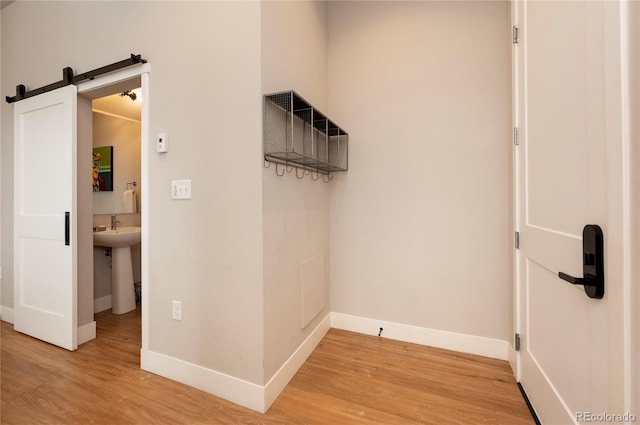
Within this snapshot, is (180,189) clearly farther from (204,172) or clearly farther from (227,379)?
(227,379)

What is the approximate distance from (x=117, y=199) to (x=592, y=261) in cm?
407

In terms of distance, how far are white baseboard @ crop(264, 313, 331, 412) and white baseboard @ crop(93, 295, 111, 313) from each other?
2.45m

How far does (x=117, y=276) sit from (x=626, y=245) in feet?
12.1

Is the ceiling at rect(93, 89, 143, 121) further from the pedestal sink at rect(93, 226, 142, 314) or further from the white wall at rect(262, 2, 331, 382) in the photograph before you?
the white wall at rect(262, 2, 331, 382)

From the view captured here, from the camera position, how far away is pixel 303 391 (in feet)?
5.37

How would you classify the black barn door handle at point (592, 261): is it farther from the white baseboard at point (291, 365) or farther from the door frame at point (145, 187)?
the door frame at point (145, 187)

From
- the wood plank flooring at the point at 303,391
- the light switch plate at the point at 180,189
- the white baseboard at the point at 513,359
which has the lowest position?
the wood plank flooring at the point at 303,391

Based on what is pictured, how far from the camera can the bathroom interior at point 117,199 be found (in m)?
2.85

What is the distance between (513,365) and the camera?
1812mm

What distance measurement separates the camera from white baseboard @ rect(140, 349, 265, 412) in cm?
150

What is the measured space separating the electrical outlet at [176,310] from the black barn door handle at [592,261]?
1988 millimetres

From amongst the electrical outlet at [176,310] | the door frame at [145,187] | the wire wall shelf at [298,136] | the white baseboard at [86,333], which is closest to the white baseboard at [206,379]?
the door frame at [145,187]

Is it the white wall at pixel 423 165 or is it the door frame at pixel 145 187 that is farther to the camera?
the white wall at pixel 423 165

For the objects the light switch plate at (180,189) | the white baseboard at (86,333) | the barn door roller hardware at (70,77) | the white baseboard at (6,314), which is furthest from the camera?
the white baseboard at (6,314)
